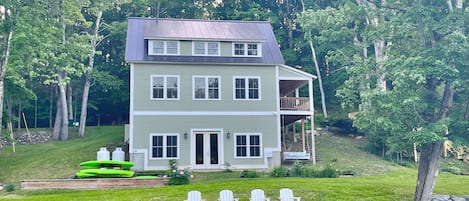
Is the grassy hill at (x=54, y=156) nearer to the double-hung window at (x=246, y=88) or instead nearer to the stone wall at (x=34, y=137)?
the stone wall at (x=34, y=137)

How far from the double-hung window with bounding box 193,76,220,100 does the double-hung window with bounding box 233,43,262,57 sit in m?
1.92

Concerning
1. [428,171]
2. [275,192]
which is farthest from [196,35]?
[428,171]

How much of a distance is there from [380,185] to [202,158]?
9124mm

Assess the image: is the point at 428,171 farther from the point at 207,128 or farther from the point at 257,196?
the point at 207,128

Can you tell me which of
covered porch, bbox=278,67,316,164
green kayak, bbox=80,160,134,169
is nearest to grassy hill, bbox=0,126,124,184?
green kayak, bbox=80,160,134,169

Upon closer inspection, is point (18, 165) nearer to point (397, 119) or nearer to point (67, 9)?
point (67, 9)

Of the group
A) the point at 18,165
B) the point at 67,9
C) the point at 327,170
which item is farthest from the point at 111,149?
the point at 327,170

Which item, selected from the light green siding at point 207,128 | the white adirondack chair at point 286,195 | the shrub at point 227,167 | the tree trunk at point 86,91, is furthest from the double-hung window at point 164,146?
the tree trunk at point 86,91

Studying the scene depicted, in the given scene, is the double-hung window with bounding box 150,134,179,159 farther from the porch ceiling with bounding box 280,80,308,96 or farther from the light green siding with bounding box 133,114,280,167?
the porch ceiling with bounding box 280,80,308,96

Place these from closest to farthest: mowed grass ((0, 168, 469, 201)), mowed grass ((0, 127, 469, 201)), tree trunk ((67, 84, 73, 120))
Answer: mowed grass ((0, 168, 469, 201)), mowed grass ((0, 127, 469, 201)), tree trunk ((67, 84, 73, 120))

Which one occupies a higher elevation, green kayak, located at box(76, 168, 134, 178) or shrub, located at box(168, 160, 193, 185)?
green kayak, located at box(76, 168, 134, 178)

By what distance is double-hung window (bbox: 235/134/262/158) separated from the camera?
22.6m

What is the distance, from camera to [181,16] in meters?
38.4

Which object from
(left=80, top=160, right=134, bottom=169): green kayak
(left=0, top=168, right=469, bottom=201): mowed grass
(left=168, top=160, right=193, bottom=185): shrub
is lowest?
(left=0, top=168, right=469, bottom=201): mowed grass
